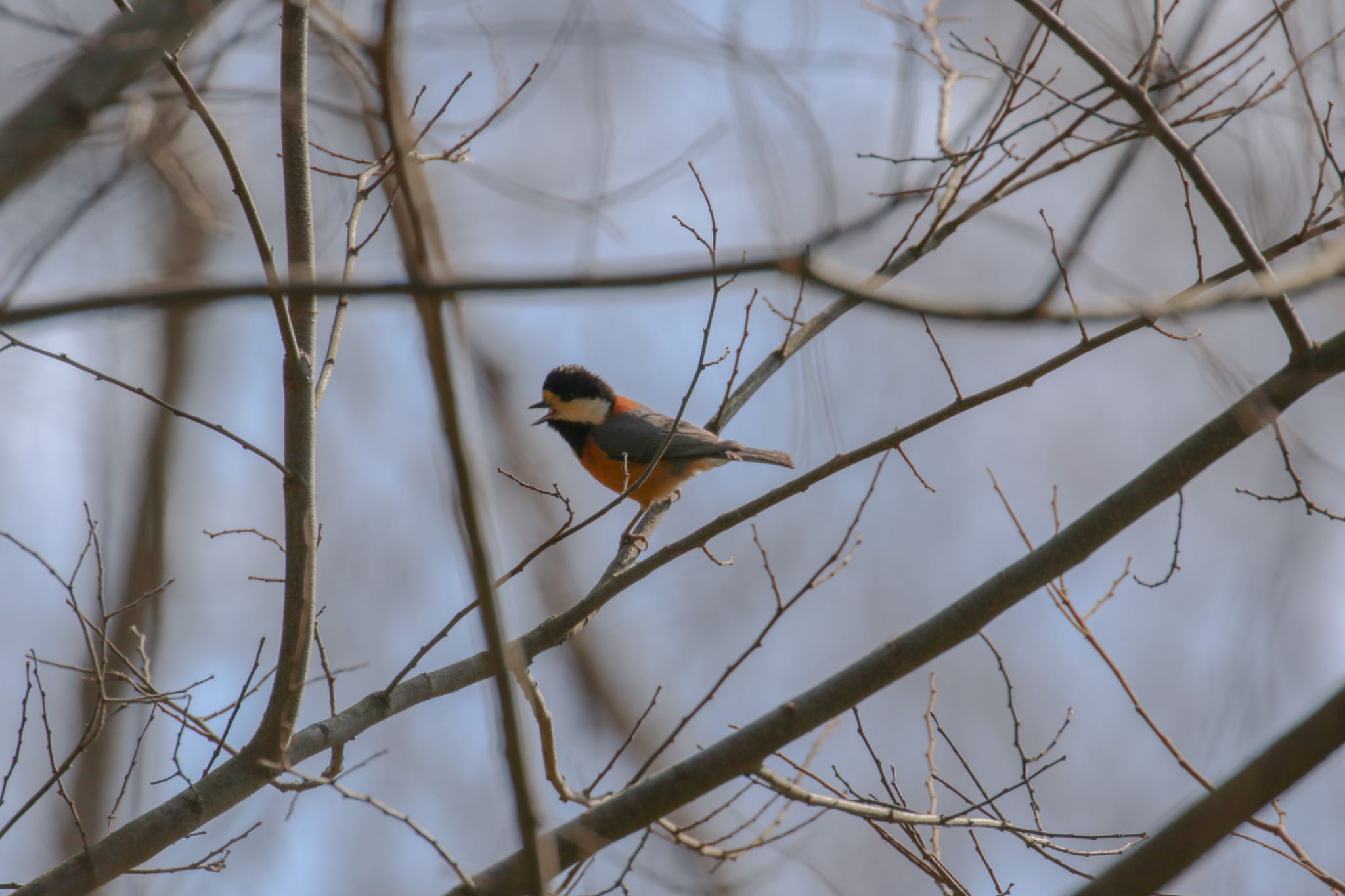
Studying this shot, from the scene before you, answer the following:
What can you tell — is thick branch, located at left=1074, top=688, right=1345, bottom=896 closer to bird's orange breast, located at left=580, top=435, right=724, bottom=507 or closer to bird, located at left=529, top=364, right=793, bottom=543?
bird's orange breast, located at left=580, top=435, right=724, bottom=507

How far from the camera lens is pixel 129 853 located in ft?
9.08

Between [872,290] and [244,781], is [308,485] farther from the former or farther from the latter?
[872,290]

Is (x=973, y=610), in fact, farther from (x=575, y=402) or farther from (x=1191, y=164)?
(x=575, y=402)

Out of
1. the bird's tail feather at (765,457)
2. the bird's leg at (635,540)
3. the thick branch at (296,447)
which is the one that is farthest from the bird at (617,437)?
the thick branch at (296,447)

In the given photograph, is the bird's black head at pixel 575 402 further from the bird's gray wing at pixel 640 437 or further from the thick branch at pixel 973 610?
the thick branch at pixel 973 610

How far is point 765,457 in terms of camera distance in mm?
6371

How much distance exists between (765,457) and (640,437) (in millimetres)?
810

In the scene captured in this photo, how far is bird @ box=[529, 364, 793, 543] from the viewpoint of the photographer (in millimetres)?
6035

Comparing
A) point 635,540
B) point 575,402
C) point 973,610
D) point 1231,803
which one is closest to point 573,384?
point 575,402

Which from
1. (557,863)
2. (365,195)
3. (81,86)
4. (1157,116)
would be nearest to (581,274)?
(81,86)

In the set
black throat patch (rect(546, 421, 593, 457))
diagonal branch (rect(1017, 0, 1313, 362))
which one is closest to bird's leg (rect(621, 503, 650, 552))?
black throat patch (rect(546, 421, 593, 457))

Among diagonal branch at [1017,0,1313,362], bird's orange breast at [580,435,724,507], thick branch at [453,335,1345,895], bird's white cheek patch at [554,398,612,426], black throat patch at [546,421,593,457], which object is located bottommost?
thick branch at [453,335,1345,895]

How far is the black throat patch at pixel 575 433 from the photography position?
6926mm

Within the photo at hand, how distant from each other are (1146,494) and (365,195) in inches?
105
